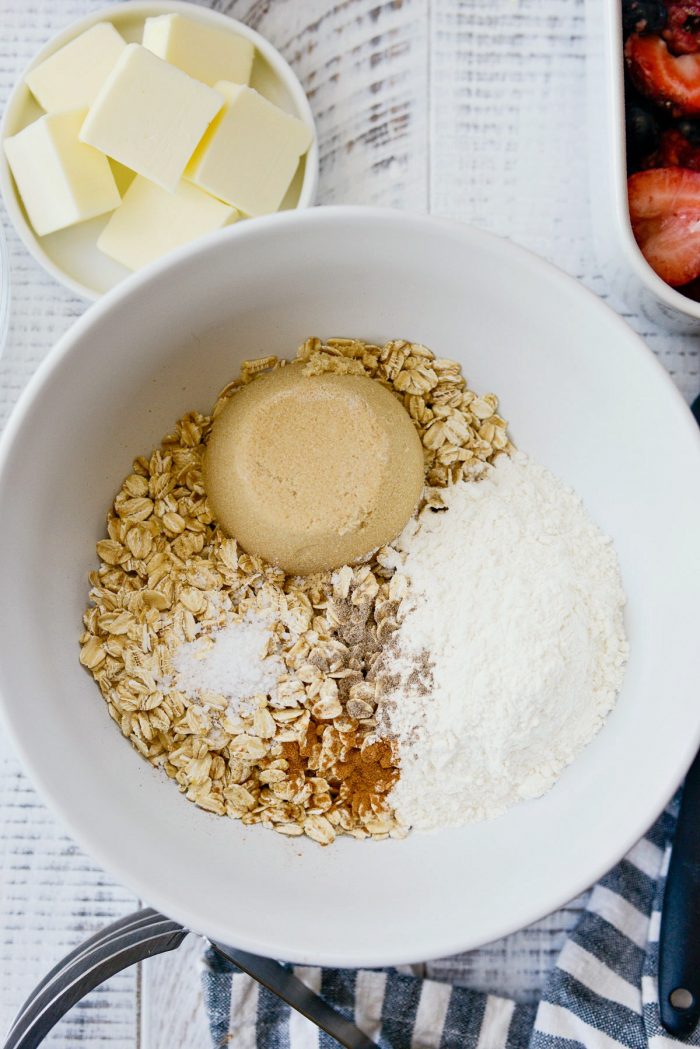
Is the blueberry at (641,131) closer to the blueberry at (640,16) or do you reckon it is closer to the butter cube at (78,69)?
the blueberry at (640,16)

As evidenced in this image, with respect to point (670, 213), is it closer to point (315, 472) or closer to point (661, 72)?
point (661, 72)

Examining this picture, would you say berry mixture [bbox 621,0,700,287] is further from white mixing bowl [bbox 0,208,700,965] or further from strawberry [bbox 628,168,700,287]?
white mixing bowl [bbox 0,208,700,965]

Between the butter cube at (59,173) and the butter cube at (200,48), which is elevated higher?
the butter cube at (200,48)

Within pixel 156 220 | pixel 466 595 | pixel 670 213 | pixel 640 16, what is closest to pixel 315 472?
pixel 466 595

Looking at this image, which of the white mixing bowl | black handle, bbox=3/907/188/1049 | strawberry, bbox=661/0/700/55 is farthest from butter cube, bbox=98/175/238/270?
black handle, bbox=3/907/188/1049

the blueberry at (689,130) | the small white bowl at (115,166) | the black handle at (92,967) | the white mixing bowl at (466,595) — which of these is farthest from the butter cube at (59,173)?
the black handle at (92,967)
